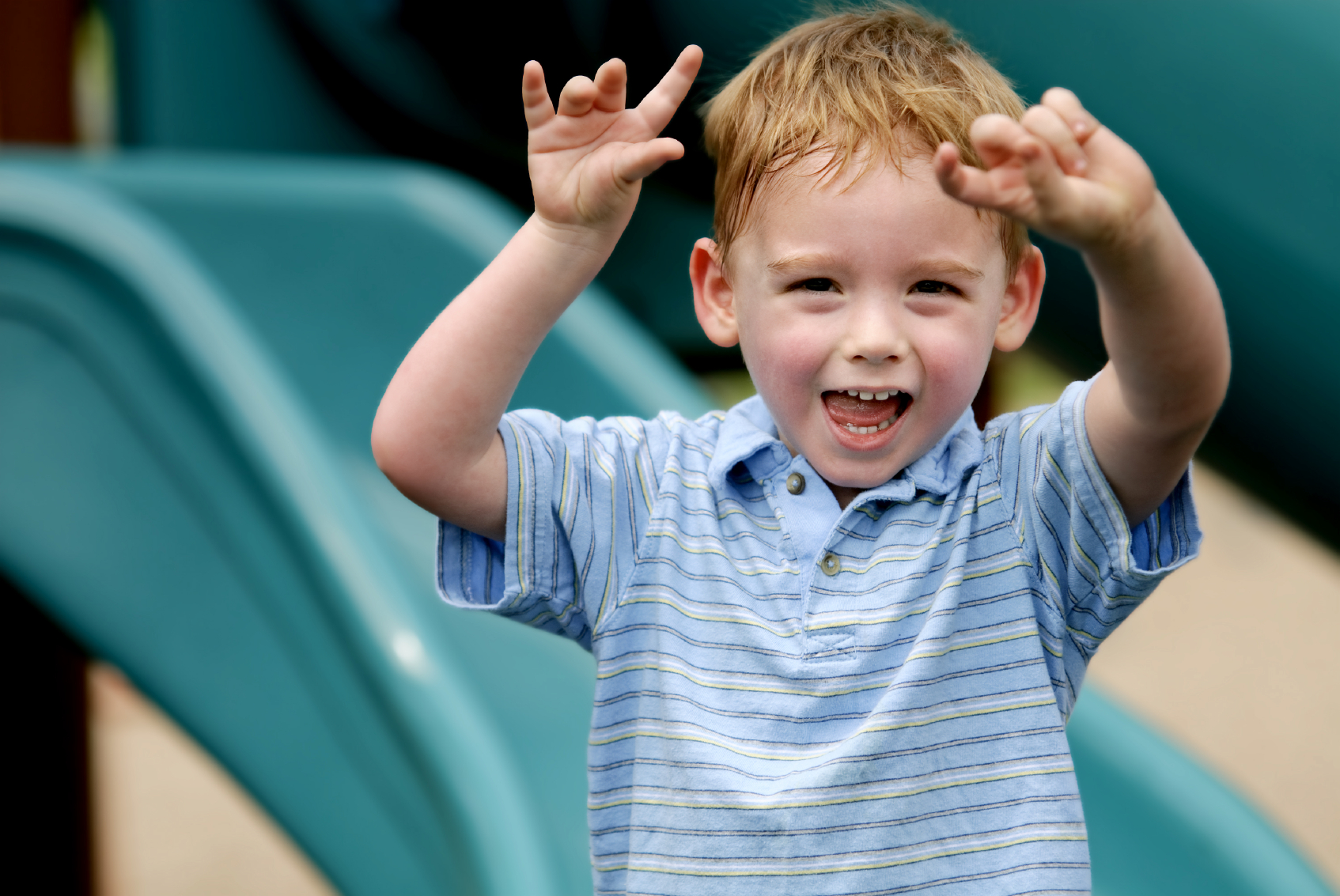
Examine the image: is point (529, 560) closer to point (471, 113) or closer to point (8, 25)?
point (471, 113)

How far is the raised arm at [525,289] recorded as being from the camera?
2.16 feet

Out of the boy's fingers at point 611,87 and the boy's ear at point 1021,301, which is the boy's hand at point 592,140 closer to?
the boy's fingers at point 611,87

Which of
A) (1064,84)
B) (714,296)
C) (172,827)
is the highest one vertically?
(1064,84)

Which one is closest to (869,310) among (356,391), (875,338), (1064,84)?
(875,338)

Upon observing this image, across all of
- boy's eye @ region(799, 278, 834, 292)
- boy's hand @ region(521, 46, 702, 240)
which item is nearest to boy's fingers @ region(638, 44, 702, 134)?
boy's hand @ region(521, 46, 702, 240)

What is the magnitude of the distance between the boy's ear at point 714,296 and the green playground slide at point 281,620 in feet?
2.17

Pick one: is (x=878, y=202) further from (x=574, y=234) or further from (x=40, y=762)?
(x=40, y=762)

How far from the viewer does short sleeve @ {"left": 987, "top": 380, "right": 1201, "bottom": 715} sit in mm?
658

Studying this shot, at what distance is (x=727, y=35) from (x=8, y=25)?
143 centimetres

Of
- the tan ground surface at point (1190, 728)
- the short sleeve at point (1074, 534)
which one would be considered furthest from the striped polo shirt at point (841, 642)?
the tan ground surface at point (1190, 728)

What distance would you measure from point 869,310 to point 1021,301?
0.13m

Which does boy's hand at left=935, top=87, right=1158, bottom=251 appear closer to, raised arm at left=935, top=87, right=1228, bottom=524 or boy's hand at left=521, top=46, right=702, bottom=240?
raised arm at left=935, top=87, right=1228, bottom=524

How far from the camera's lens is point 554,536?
73 cm

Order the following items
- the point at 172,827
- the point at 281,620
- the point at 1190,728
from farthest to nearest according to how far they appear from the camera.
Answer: the point at 1190,728 < the point at 172,827 < the point at 281,620
